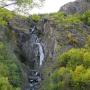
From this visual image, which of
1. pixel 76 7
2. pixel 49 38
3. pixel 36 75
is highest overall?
pixel 76 7

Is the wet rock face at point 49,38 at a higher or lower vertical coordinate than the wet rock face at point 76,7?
lower

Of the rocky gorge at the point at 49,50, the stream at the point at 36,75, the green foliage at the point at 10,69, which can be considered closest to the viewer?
the rocky gorge at the point at 49,50

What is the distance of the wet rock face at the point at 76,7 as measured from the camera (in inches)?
2030

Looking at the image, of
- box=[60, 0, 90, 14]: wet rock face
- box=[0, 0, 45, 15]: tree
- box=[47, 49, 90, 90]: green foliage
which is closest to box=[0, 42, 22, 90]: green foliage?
box=[47, 49, 90, 90]: green foliage

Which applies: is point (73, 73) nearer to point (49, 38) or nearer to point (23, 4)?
point (23, 4)

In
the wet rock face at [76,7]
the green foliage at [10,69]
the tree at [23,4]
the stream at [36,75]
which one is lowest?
the stream at [36,75]

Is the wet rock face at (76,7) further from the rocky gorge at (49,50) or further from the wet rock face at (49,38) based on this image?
the wet rock face at (49,38)

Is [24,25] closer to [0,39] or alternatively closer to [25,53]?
[25,53]

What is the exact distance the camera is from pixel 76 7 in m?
52.5

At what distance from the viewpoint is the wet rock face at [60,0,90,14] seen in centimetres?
5157

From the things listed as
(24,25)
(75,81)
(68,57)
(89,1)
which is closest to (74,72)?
(75,81)

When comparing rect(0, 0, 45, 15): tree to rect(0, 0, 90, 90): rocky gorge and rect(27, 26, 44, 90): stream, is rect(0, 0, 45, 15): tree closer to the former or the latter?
rect(0, 0, 90, 90): rocky gorge

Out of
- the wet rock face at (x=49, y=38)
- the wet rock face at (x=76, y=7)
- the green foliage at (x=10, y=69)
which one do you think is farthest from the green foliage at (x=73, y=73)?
the wet rock face at (x=76, y=7)

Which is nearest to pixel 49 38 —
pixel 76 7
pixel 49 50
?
pixel 49 50
